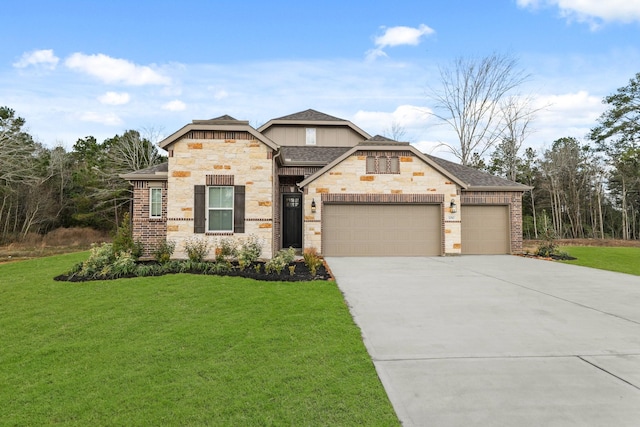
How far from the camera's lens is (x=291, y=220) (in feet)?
49.0

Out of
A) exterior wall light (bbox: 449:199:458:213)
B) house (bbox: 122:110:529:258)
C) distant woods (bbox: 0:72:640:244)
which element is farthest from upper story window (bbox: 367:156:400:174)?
distant woods (bbox: 0:72:640:244)

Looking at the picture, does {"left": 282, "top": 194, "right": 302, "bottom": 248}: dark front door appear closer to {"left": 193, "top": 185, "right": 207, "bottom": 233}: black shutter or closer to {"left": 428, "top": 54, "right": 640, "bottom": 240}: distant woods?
{"left": 193, "top": 185, "right": 207, "bottom": 233}: black shutter

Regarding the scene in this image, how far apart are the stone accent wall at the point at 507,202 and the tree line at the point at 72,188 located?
25.6 m

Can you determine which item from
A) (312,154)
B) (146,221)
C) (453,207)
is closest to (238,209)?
(146,221)

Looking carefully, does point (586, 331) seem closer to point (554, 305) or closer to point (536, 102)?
point (554, 305)

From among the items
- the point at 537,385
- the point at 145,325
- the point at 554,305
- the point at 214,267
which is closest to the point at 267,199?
the point at 214,267

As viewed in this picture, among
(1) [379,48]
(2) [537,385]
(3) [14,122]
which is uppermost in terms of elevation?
(1) [379,48]

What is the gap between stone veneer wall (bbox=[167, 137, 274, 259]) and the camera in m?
11.0

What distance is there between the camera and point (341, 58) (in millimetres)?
17438

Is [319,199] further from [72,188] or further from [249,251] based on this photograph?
[72,188]

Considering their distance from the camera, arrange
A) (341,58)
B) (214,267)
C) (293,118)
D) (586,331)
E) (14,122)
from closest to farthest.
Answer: (586,331)
(214,267)
(341,58)
(293,118)
(14,122)

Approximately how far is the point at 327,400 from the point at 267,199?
8793mm

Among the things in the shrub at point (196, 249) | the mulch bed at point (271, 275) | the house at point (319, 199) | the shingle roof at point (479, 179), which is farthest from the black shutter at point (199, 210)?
the shingle roof at point (479, 179)

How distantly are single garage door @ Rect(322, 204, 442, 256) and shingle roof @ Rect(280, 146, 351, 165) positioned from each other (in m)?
2.67
